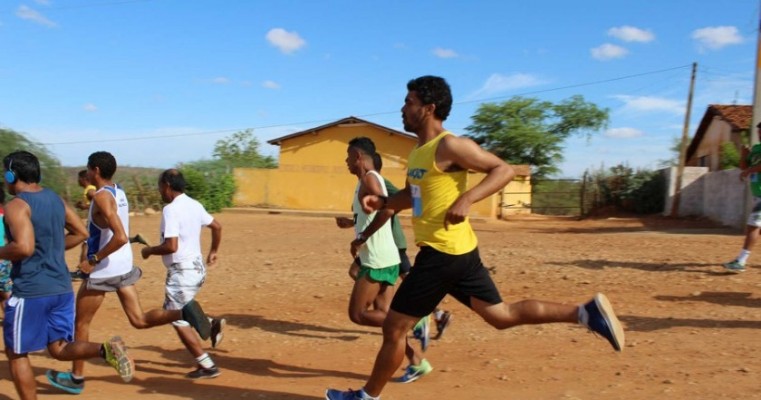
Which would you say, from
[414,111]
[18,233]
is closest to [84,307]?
[18,233]

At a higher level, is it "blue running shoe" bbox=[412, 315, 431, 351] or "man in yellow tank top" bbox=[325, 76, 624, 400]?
"man in yellow tank top" bbox=[325, 76, 624, 400]

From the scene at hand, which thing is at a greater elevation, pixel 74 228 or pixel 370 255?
pixel 74 228

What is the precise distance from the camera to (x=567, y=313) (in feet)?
13.0

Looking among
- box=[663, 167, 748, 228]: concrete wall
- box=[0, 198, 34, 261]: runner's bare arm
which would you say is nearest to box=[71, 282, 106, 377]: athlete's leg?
box=[0, 198, 34, 261]: runner's bare arm

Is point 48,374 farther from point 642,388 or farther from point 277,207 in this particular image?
point 277,207

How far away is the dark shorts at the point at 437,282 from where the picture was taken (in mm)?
3877

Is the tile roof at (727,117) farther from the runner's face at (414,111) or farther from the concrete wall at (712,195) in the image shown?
the runner's face at (414,111)

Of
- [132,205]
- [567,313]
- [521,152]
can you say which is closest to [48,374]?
[567,313]

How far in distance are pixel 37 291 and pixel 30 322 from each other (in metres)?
0.19

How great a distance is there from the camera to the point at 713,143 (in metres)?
29.4

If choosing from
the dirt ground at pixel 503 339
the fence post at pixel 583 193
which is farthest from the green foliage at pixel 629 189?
the dirt ground at pixel 503 339

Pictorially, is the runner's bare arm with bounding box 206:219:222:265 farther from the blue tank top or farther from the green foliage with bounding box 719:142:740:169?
the green foliage with bounding box 719:142:740:169

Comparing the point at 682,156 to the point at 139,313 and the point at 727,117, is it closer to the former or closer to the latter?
the point at 727,117

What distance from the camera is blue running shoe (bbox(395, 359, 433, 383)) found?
5031mm
